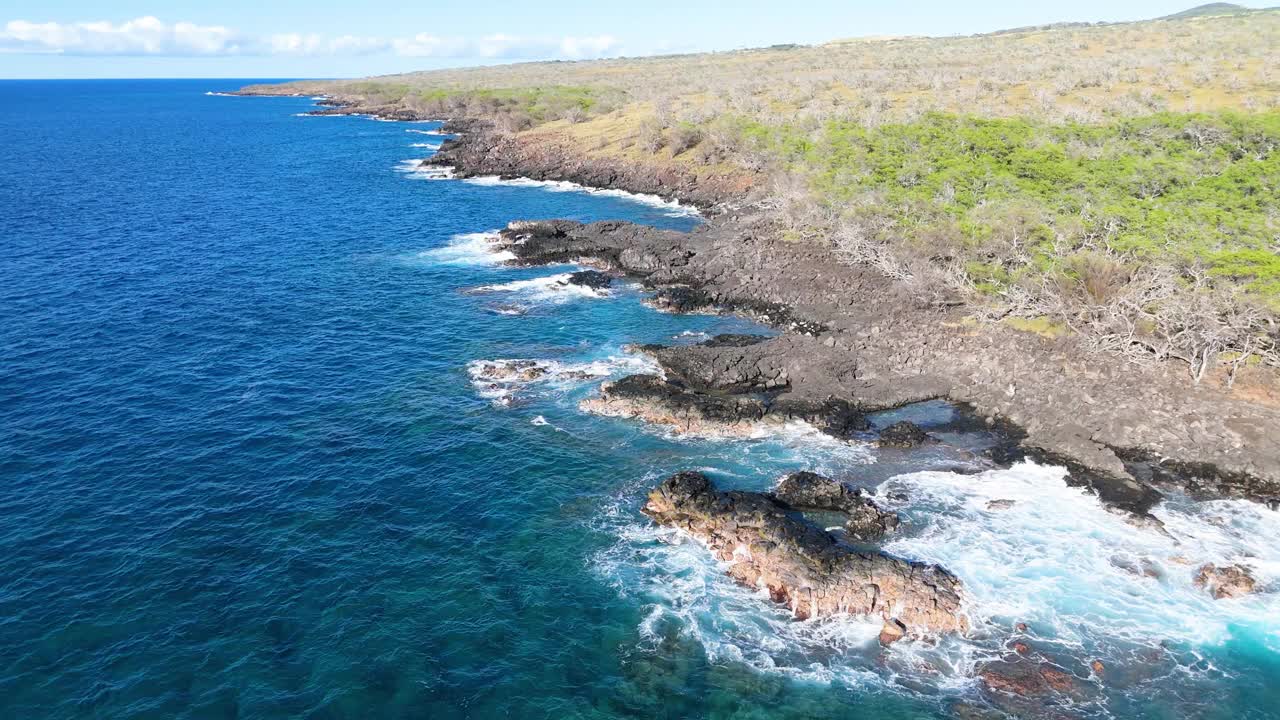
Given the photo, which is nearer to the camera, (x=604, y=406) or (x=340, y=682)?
(x=340, y=682)

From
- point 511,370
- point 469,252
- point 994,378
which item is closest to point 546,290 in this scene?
point 469,252

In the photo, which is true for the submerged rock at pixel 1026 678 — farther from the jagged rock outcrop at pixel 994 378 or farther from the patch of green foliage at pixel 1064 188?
the patch of green foliage at pixel 1064 188

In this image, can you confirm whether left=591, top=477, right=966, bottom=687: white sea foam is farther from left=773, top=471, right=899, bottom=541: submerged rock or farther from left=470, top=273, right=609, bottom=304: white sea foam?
left=470, top=273, right=609, bottom=304: white sea foam

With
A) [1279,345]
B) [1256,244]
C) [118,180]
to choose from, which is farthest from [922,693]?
[118,180]

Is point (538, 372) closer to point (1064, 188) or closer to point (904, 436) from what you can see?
point (904, 436)

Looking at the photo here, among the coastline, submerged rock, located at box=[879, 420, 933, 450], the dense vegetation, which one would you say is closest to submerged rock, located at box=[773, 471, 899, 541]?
submerged rock, located at box=[879, 420, 933, 450]

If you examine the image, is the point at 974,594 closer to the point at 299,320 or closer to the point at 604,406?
the point at 604,406
